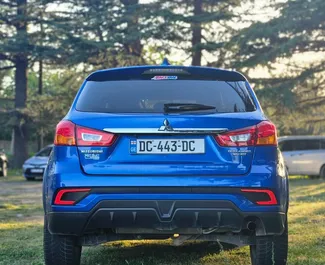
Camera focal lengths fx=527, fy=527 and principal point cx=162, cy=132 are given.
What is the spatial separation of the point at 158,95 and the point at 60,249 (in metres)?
1.41

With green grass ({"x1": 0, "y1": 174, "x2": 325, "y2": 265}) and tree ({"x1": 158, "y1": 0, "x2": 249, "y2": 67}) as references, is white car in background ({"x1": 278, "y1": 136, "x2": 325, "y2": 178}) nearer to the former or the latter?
tree ({"x1": 158, "y1": 0, "x2": 249, "y2": 67})

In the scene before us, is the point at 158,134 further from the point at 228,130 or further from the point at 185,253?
the point at 185,253

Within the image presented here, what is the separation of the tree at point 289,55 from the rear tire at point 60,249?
622 inches

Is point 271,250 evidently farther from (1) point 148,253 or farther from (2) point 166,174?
(1) point 148,253

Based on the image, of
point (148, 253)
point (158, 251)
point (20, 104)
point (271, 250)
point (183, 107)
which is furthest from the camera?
point (20, 104)

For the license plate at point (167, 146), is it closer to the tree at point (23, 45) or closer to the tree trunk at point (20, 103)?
the tree at point (23, 45)

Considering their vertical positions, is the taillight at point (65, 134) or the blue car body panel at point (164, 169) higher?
the taillight at point (65, 134)

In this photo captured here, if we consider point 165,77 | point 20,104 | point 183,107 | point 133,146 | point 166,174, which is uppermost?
point 165,77

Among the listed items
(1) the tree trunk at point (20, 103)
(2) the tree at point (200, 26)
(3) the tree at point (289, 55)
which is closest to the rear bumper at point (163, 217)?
(3) the tree at point (289, 55)

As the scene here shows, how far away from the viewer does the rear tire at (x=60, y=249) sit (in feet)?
13.4

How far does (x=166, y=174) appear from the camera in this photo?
361 cm

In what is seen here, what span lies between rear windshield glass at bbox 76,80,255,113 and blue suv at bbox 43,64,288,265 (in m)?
0.08

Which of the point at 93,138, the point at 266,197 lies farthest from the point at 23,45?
the point at 266,197

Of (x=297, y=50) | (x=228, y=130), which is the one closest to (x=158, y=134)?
(x=228, y=130)
